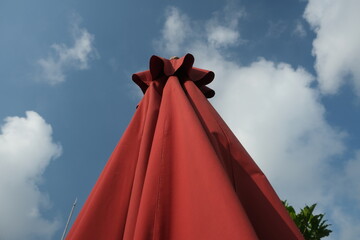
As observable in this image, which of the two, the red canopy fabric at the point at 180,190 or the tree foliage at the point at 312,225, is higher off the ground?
the tree foliage at the point at 312,225

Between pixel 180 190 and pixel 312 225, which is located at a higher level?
pixel 312 225

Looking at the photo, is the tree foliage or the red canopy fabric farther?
the tree foliage

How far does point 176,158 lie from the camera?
1.23 m

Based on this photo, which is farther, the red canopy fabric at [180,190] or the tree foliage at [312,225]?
the tree foliage at [312,225]

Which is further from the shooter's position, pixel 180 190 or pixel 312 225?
pixel 312 225

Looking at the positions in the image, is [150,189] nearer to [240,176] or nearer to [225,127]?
[240,176]

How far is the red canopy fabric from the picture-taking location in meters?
0.93

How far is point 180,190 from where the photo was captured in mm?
1083

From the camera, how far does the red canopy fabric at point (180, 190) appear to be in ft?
3.06

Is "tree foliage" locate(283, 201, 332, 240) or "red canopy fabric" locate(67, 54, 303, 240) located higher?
"tree foliage" locate(283, 201, 332, 240)

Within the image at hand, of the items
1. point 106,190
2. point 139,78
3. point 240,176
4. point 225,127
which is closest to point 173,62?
point 139,78

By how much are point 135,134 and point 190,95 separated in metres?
0.53

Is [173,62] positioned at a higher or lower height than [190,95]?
higher

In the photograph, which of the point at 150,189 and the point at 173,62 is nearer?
the point at 150,189
